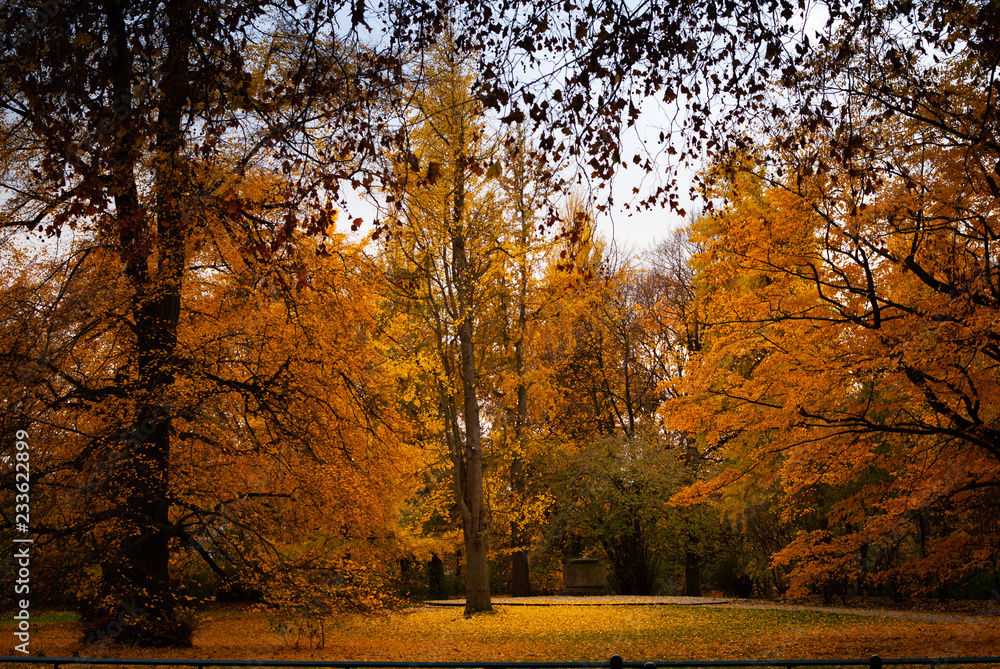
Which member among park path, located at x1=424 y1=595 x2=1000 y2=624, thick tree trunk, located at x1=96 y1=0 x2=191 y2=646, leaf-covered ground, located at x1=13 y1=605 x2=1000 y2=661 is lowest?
park path, located at x1=424 y1=595 x2=1000 y2=624

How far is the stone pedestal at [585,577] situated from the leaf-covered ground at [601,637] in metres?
6.57

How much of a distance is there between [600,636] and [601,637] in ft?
0.48

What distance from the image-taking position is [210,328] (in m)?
12.0

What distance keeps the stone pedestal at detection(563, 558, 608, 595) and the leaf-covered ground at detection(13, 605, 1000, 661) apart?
657 cm

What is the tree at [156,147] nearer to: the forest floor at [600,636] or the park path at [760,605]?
the forest floor at [600,636]

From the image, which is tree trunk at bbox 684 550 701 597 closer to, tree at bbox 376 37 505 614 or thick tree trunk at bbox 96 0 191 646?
tree at bbox 376 37 505 614

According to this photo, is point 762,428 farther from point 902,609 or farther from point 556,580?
point 556,580

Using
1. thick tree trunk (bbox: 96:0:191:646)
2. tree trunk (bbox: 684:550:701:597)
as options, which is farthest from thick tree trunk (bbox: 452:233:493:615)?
tree trunk (bbox: 684:550:701:597)

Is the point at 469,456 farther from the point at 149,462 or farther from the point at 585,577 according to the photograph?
the point at 149,462

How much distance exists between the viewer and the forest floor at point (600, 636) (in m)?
9.87

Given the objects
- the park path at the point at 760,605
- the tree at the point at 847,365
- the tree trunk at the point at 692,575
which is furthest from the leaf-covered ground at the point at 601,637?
the tree trunk at the point at 692,575

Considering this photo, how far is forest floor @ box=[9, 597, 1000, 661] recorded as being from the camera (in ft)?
32.4

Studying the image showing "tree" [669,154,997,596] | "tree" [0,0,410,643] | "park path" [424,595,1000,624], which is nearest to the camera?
"tree" [0,0,410,643]

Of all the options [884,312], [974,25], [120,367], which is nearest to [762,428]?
[884,312]
